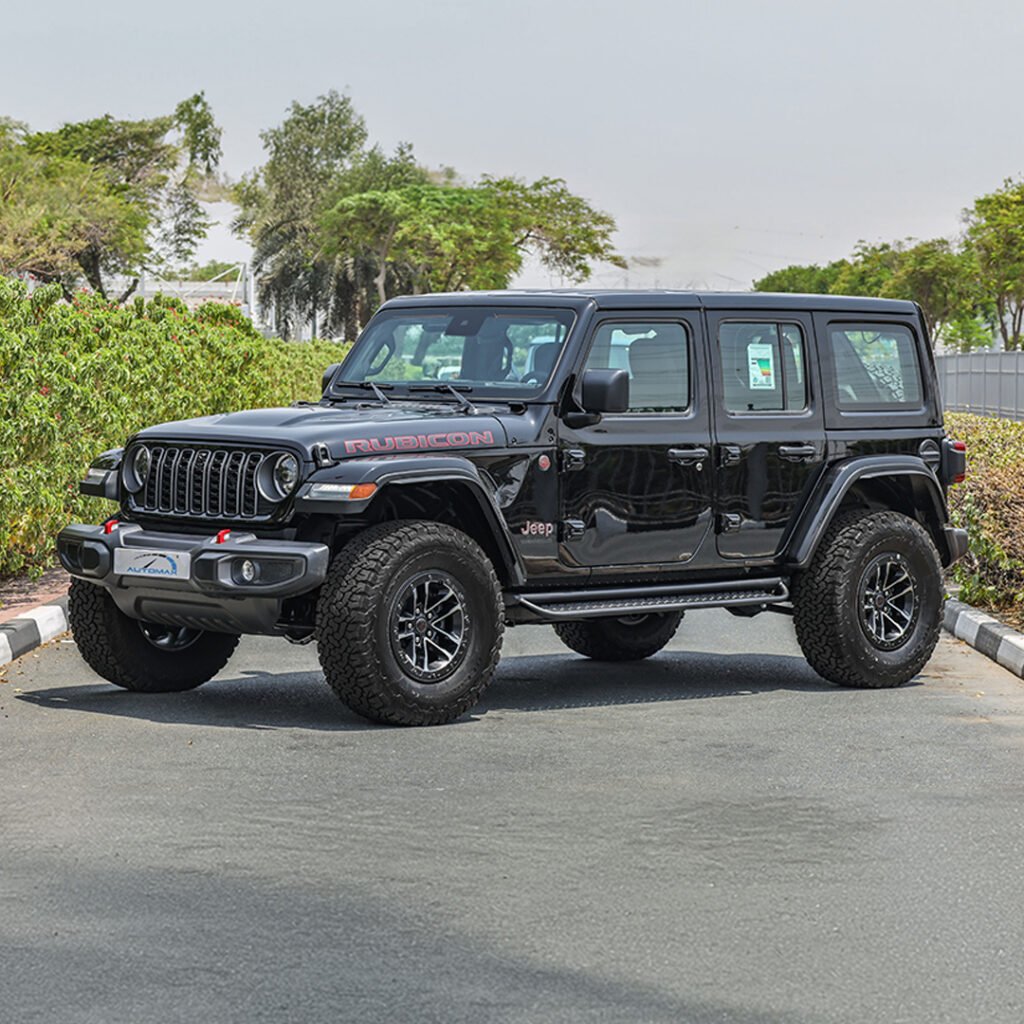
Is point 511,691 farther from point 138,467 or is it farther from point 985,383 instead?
point 985,383

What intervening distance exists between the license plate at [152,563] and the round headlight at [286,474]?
19.7 inches

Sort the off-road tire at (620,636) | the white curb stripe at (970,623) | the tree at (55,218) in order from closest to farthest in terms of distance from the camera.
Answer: the off-road tire at (620,636) < the white curb stripe at (970,623) < the tree at (55,218)

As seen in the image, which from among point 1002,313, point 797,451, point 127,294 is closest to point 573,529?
point 797,451

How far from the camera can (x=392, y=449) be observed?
9.22 meters

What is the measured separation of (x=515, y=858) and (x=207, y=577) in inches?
111

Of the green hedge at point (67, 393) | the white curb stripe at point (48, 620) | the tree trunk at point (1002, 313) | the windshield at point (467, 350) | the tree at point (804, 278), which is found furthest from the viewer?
the tree at point (804, 278)

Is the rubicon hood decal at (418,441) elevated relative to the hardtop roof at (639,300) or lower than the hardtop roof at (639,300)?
lower

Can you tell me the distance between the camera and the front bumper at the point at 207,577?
29.2ft

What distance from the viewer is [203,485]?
31.0 ft

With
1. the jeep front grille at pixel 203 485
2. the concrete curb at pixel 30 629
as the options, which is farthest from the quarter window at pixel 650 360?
the concrete curb at pixel 30 629

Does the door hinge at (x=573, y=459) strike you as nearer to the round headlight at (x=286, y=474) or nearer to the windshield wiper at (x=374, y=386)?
the windshield wiper at (x=374, y=386)

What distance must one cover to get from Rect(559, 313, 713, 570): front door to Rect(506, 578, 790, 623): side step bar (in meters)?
0.15

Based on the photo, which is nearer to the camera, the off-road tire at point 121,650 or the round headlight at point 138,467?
the round headlight at point 138,467

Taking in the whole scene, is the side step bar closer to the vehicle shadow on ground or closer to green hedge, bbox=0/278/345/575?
the vehicle shadow on ground
